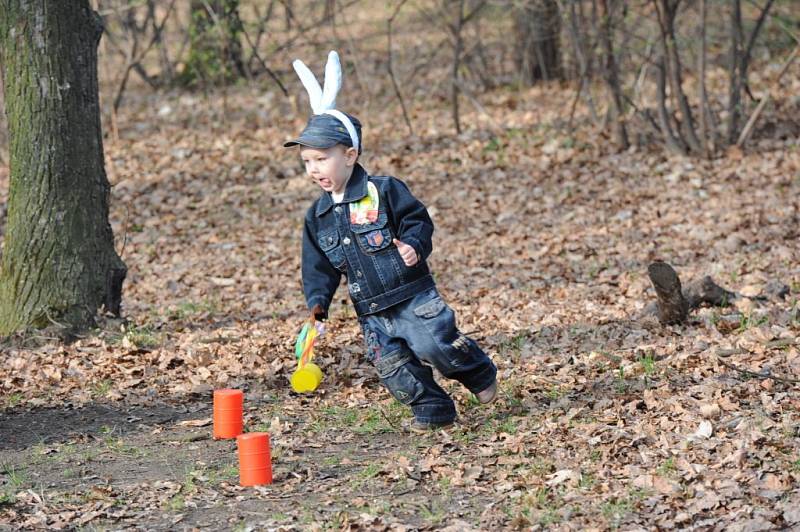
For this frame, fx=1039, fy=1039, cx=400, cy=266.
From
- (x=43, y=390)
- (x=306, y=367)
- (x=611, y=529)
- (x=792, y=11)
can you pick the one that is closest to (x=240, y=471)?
(x=306, y=367)

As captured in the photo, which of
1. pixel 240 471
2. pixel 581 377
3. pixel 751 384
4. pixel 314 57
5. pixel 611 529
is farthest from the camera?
pixel 314 57

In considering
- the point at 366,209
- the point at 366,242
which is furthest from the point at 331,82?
the point at 366,242

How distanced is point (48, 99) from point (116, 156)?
22.8 feet

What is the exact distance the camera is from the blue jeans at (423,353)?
5.26m

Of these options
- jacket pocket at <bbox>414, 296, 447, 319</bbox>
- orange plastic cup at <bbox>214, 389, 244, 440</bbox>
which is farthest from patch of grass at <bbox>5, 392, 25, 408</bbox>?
jacket pocket at <bbox>414, 296, 447, 319</bbox>

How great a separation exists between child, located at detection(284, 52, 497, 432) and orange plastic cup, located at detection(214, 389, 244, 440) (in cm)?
63

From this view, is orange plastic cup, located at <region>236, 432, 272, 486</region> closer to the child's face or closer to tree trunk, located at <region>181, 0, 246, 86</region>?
the child's face

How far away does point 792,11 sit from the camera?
58.6 ft

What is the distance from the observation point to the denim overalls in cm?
518

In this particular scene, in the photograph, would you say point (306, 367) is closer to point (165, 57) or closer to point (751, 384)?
point (751, 384)

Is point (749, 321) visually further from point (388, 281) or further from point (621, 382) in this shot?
point (388, 281)

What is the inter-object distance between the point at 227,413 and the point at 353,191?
1346 mm

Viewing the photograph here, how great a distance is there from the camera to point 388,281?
523 cm

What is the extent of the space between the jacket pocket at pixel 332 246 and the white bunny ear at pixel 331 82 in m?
0.63
